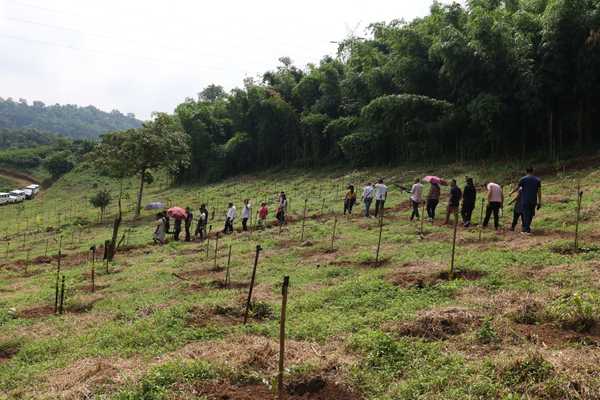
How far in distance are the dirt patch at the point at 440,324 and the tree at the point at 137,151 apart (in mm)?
24261

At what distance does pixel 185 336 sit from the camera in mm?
7195

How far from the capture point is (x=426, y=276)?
870 cm

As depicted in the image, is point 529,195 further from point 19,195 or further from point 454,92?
point 19,195

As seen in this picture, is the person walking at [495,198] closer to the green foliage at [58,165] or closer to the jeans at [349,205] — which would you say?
the jeans at [349,205]

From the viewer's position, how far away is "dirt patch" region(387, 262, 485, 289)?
8389 mm

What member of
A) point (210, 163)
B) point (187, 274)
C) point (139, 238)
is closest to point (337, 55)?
point (210, 163)

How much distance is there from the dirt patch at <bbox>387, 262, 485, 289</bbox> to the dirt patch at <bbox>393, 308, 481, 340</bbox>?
66.4 inches

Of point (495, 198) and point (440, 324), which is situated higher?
point (495, 198)

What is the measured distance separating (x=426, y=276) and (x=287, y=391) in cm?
418

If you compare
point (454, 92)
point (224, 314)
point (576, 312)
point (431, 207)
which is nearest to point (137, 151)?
point (454, 92)

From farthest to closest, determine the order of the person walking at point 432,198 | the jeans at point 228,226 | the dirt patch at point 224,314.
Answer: the jeans at point 228,226 → the person walking at point 432,198 → the dirt patch at point 224,314

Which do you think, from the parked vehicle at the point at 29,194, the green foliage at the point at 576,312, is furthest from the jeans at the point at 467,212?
the parked vehicle at the point at 29,194

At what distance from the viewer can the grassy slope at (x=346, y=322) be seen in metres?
5.23

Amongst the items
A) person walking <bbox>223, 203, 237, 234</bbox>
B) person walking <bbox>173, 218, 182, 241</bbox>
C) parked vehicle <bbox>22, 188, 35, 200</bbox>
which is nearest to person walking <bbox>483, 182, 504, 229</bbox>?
person walking <bbox>223, 203, 237, 234</bbox>
